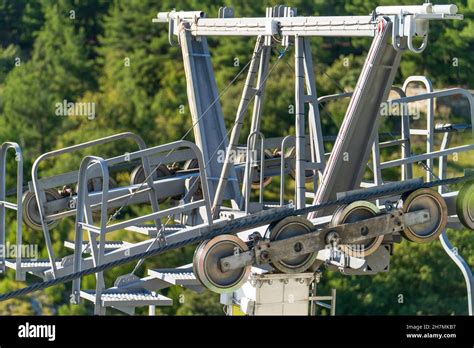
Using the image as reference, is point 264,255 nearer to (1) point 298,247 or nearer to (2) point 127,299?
(1) point 298,247

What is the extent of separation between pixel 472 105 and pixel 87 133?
34.0 metres

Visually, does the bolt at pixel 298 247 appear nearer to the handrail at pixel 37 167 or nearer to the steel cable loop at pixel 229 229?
the steel cable loop at pixel 229 229

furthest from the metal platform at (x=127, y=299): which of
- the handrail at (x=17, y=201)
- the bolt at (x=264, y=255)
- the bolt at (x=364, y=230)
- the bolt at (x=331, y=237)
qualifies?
the bolt at (x=364, y=230)

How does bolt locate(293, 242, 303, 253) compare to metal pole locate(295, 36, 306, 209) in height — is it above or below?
below

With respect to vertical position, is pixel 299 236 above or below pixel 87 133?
below

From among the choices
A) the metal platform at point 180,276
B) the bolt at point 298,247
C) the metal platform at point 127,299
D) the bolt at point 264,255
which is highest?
the bolt at point 298,247

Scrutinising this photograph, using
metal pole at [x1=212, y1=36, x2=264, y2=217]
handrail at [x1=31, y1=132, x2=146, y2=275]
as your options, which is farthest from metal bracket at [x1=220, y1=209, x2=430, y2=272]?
→ handrail at [x1=31, y1=132, x2=146, y2=275]

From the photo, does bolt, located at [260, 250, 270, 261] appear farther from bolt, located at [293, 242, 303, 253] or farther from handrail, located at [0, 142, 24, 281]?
handrail, located at [0, 142, 24, 281]

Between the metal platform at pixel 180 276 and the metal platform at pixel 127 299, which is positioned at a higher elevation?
the metal platform at pixel 180 276

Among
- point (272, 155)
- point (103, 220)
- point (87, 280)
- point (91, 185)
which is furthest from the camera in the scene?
point (87, 280)

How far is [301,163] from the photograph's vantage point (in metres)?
15.7

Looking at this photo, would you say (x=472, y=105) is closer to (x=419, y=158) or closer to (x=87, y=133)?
(x=419, y=158)

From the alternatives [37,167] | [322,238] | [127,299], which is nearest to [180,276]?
[127,299]

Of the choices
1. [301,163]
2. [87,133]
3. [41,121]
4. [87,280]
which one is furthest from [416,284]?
[301,163]
